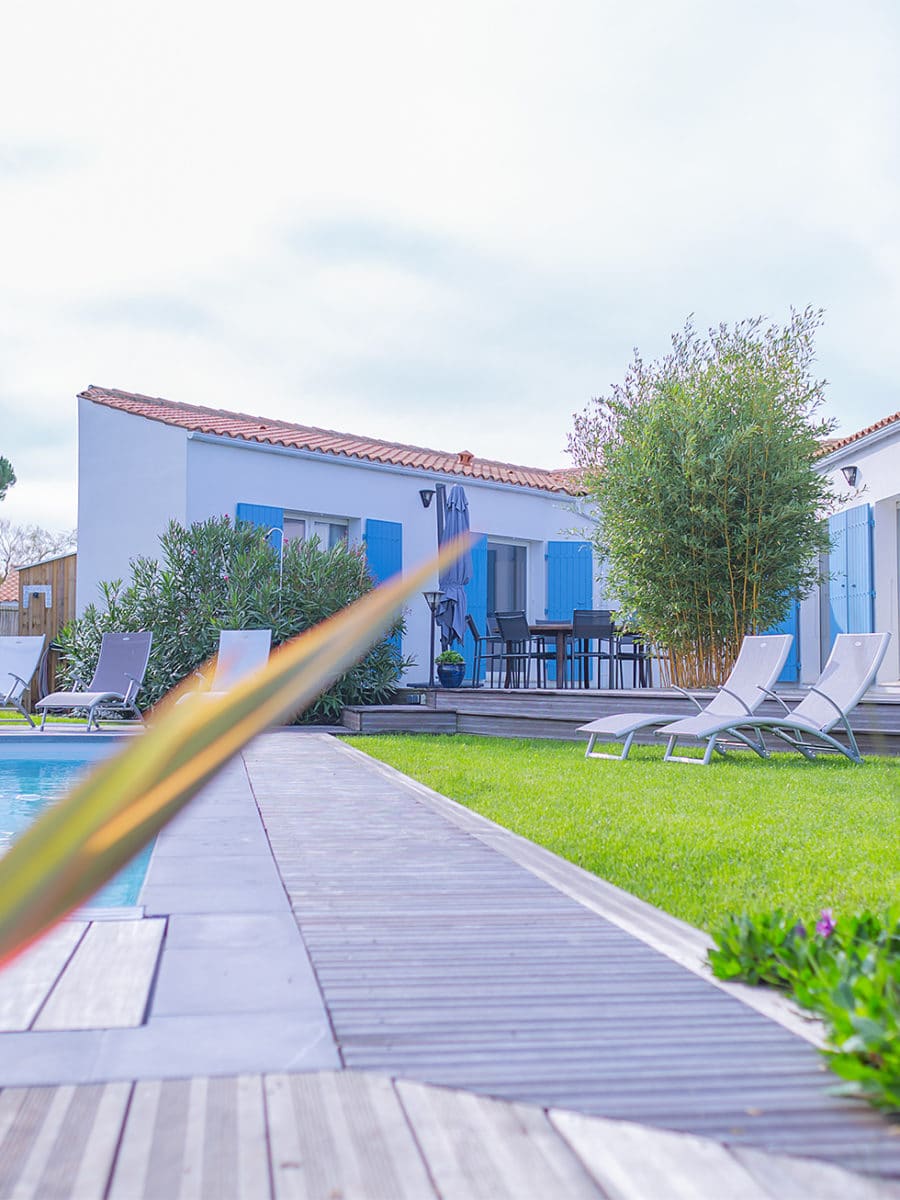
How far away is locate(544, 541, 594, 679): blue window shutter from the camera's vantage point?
15.9 meters

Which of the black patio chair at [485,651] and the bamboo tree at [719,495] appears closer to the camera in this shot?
the bamboo tree at [719,495]

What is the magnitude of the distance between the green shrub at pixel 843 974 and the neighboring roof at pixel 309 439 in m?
10.8

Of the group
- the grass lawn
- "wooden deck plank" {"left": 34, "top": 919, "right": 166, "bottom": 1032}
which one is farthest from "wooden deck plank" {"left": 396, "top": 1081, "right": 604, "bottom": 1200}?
the grass lawn

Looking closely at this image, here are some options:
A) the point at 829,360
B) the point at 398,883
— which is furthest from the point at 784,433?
the point at 398,883

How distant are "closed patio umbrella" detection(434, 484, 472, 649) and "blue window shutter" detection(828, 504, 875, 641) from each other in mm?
4235

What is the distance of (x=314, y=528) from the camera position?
14227 mm

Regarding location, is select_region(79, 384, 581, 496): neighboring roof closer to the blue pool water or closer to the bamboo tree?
the bamboo tree

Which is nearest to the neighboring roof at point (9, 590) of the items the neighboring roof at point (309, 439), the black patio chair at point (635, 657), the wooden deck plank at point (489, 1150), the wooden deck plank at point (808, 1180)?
the neighboring roof at point (309, 439)

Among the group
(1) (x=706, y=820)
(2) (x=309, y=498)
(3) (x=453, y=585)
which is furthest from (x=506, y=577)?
(1) (x=706, y=820)

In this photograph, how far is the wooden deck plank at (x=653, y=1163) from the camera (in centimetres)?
144

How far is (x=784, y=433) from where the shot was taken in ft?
35.9

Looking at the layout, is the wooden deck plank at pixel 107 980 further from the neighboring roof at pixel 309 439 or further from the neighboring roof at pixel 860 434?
the neighboring roof at pixel 309 439

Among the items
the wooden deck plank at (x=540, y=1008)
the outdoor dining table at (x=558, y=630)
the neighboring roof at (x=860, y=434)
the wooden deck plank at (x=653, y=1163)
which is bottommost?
the wooden deck plank at (x=540, y=1008)

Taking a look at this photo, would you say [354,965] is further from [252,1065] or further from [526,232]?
[526,232]
